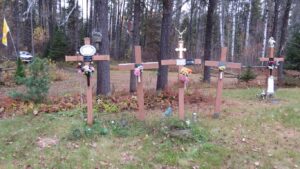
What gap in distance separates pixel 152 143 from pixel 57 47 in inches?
953

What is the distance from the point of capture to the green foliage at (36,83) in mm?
8281

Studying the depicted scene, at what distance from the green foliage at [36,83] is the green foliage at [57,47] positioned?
20421mm

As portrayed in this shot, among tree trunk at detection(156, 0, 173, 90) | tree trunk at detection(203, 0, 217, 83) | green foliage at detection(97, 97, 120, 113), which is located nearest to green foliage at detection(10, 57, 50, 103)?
green foliage at detection(97, 97, 120, 113)

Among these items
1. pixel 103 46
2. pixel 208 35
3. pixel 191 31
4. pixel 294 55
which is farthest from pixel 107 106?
pixel 191 31

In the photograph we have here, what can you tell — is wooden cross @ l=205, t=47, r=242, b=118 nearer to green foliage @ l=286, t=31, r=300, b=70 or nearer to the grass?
the grass

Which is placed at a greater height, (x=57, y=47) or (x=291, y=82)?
(x=57, y=47)

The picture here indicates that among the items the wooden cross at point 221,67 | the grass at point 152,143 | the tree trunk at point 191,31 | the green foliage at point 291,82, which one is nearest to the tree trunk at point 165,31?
the grass at point 152,143

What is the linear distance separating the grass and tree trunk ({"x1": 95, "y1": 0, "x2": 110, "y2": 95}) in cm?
190

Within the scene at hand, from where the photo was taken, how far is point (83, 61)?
6703 mm

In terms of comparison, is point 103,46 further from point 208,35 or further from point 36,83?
point 208,35

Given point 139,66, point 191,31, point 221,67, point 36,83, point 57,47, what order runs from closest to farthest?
point 139,66 < point 221,67 < point 36,83 < point 57,47 < point 191,31

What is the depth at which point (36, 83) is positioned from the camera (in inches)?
329

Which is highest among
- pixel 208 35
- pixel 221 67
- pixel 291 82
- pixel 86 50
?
pixel 208 35

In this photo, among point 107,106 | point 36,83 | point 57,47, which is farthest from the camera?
point 57,47
